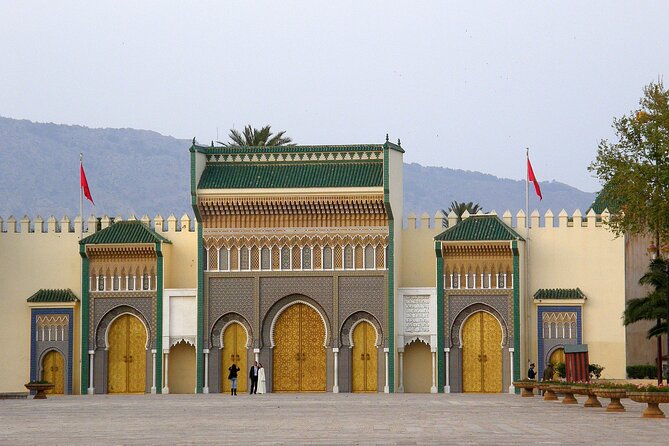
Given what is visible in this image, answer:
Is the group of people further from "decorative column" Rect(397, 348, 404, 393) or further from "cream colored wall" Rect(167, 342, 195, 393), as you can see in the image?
"decorative column" Rect(397, 348, 404, 393)

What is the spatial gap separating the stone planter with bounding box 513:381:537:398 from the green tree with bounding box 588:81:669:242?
15.7 feet

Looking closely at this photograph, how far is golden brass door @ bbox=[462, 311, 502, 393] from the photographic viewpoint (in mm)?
45812

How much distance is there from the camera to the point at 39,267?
4856cm

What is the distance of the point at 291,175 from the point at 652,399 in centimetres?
2264

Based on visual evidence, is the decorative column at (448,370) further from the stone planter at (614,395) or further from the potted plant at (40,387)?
the stone planter at (614,395)

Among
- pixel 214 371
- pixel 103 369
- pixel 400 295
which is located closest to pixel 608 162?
pixel 400 295

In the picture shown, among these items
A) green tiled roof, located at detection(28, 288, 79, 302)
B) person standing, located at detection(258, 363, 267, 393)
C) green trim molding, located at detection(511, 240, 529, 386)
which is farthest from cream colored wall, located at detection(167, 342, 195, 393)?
green trim molding, located at detection(511, 240, 529, 386)

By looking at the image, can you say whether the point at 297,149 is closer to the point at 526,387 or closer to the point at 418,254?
the point at 418,254

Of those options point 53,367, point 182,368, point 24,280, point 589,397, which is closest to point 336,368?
point 182,368

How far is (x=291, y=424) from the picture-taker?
25344mm

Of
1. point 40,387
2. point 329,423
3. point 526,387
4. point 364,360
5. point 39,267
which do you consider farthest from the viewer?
point 39,267

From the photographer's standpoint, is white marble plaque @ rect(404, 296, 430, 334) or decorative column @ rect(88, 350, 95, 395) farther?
decorative column @ rect(88, 350, 95, 395)

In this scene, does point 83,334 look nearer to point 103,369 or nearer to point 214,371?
point 103,369

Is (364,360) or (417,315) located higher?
(417,315)
